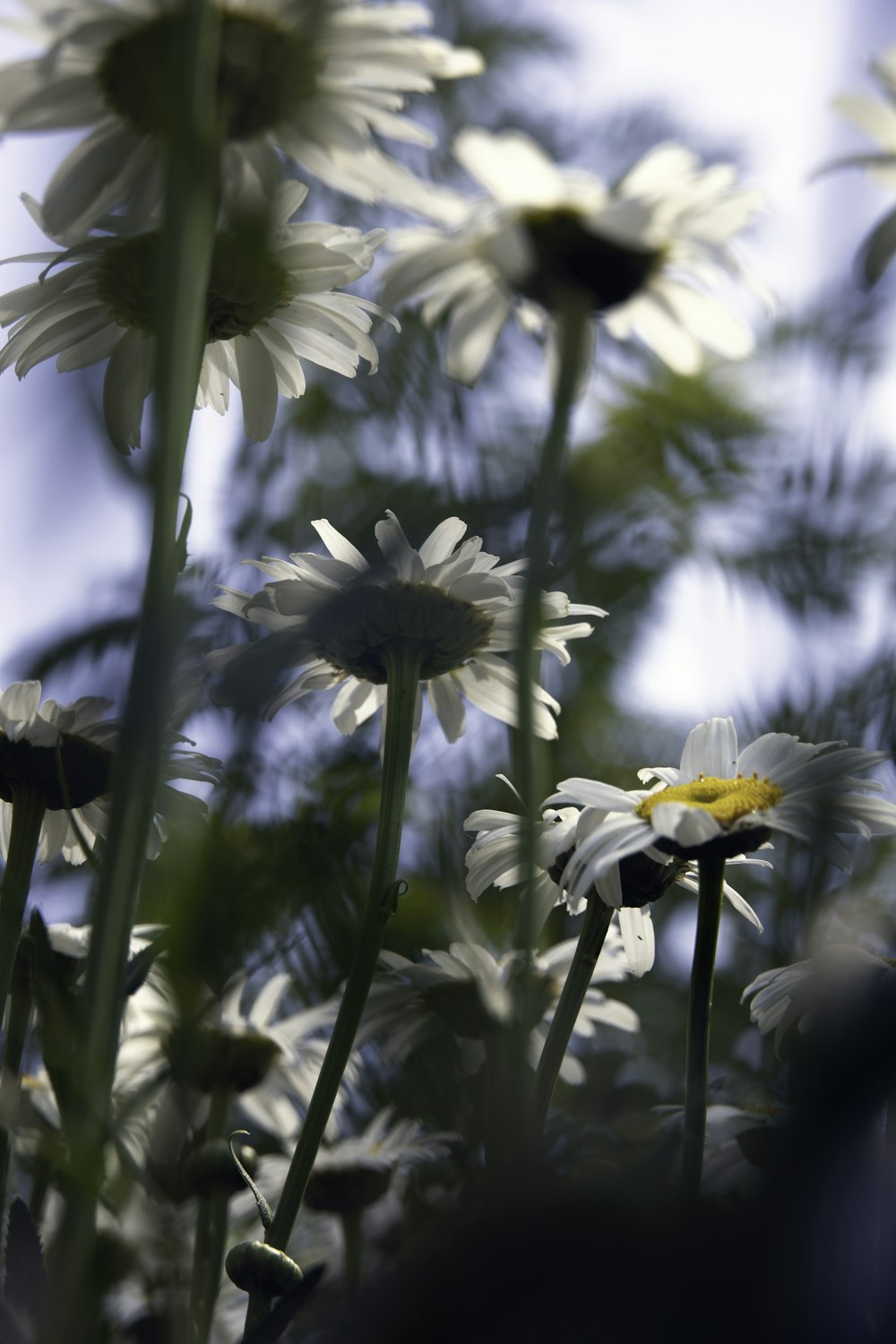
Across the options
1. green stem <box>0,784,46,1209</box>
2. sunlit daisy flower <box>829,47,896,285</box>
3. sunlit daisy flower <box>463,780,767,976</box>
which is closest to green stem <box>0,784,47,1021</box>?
green stem <box>0,784,46,1209</box>

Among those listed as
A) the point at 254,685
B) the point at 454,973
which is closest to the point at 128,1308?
the point at 454,973

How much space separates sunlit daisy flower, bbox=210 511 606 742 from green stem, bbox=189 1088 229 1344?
132mm

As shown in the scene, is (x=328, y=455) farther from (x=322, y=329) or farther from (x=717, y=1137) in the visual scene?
(x=717, y=1137)

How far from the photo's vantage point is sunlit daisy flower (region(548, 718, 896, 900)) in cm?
27

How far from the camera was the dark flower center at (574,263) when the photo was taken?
23 cm

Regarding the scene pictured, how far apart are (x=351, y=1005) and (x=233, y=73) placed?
0.18 meters

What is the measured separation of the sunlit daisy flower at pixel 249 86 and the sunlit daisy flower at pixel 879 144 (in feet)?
0.24

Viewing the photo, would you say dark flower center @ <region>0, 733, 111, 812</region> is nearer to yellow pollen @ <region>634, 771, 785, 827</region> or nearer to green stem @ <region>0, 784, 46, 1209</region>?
green stem @ <region>0, 784, 46, 1209</region>

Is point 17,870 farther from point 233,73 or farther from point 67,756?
point 233,73

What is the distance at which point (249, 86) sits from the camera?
8.5 inches

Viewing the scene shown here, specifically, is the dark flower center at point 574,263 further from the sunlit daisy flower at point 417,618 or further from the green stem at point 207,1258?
the green stem at point 207,1258

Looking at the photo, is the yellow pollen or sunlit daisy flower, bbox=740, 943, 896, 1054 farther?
the yellow pollen

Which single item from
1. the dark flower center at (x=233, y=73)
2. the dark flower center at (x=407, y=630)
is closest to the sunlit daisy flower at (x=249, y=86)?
the dark flower center at (x=233, y=73)

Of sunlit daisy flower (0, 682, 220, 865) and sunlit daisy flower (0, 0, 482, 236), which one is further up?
sunlit daisy flower (0, 0, 482, 236)
